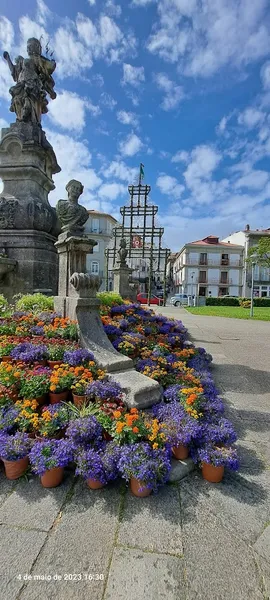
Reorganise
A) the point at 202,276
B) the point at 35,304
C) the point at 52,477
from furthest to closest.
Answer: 1. the point at 202,276
2. the point at 35,304
3. the point at 52,477

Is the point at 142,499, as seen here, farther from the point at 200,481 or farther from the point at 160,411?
the point at 160,411

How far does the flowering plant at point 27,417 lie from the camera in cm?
189

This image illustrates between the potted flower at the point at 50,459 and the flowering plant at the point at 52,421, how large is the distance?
0.13 meters

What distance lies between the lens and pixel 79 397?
2217 mm

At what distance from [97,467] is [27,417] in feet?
2.26

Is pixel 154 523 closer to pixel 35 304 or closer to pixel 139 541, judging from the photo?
pixel 139 541

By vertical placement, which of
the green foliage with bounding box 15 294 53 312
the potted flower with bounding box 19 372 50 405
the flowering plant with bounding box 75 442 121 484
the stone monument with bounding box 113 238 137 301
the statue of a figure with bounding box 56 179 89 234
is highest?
the statue of a figure with bounding box 56 179 89 234

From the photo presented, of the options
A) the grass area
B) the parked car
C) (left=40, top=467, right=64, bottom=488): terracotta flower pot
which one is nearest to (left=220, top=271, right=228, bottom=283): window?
the parked car

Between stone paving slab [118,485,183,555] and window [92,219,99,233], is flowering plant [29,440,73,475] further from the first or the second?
window [92,219,99,233]

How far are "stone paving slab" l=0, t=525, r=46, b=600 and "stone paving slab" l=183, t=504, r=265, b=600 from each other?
2.51 ft

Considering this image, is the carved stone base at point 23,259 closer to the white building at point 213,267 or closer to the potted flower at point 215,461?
the potted flower at point 215,461

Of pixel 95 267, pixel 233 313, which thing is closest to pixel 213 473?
pixel 233 313

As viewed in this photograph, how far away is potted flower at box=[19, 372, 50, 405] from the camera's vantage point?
219cm

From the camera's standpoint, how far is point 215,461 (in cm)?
171
